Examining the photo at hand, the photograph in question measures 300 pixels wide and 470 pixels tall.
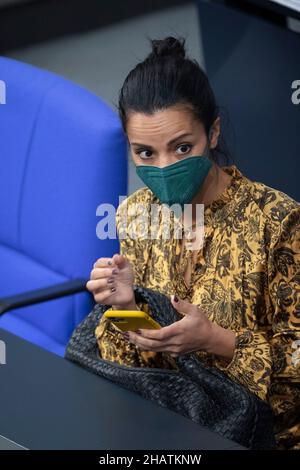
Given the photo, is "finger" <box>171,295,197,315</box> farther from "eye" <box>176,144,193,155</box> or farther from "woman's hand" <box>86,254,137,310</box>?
"eye" <box>176,144,193,155</box>

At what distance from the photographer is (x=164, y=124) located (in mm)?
2236

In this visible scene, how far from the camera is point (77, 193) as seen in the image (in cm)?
277

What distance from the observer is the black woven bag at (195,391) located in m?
2.02

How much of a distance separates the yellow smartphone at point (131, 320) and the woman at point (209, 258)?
1.6 inches

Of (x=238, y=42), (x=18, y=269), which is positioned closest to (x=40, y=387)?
(x=18, y=269)

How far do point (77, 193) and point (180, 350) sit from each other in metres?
0.79

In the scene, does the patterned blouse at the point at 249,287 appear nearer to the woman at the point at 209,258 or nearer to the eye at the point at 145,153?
the woman at the point at 209,258

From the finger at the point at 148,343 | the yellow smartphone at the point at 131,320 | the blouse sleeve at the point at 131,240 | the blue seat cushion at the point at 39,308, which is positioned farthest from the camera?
the blue seat cushion at the point at 39,308

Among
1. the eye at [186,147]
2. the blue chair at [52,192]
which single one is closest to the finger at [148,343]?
the eye at [186,147]

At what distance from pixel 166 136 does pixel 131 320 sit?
42 cm

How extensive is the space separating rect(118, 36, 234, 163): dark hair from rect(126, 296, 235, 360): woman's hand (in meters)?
0.42

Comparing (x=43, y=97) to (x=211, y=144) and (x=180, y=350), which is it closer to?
(x=211, y=144)

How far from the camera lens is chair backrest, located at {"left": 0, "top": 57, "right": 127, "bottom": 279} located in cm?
270

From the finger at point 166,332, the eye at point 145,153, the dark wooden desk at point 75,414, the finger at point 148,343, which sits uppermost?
the eye at point 145,153
